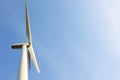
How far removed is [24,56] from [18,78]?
6042mm

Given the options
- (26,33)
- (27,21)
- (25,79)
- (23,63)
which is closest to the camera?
(25,79)

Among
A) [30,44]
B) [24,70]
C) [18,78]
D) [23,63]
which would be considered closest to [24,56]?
[23,63]

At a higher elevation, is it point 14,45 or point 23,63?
point 14,45

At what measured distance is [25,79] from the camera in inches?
993

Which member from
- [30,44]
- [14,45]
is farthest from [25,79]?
[14,45]

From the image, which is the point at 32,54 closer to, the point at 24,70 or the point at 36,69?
the point at 36,69

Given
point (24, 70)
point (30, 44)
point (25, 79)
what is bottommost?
point (25, 79)

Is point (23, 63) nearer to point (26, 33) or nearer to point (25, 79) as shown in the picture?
point (25, 79)

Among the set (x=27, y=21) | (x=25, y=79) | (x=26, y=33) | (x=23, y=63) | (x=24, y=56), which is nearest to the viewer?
(x=25, y=79)

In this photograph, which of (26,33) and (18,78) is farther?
(26,33)

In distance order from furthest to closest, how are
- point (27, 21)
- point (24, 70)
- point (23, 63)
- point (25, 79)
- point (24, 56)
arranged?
point (27, 21)
point (24, 56)
point (23, 63)
point (24, 70)
point (25, 79)

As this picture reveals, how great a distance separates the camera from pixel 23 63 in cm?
2925

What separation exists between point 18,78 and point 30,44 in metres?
14.6

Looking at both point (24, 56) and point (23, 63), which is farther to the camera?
point (24, 56)
